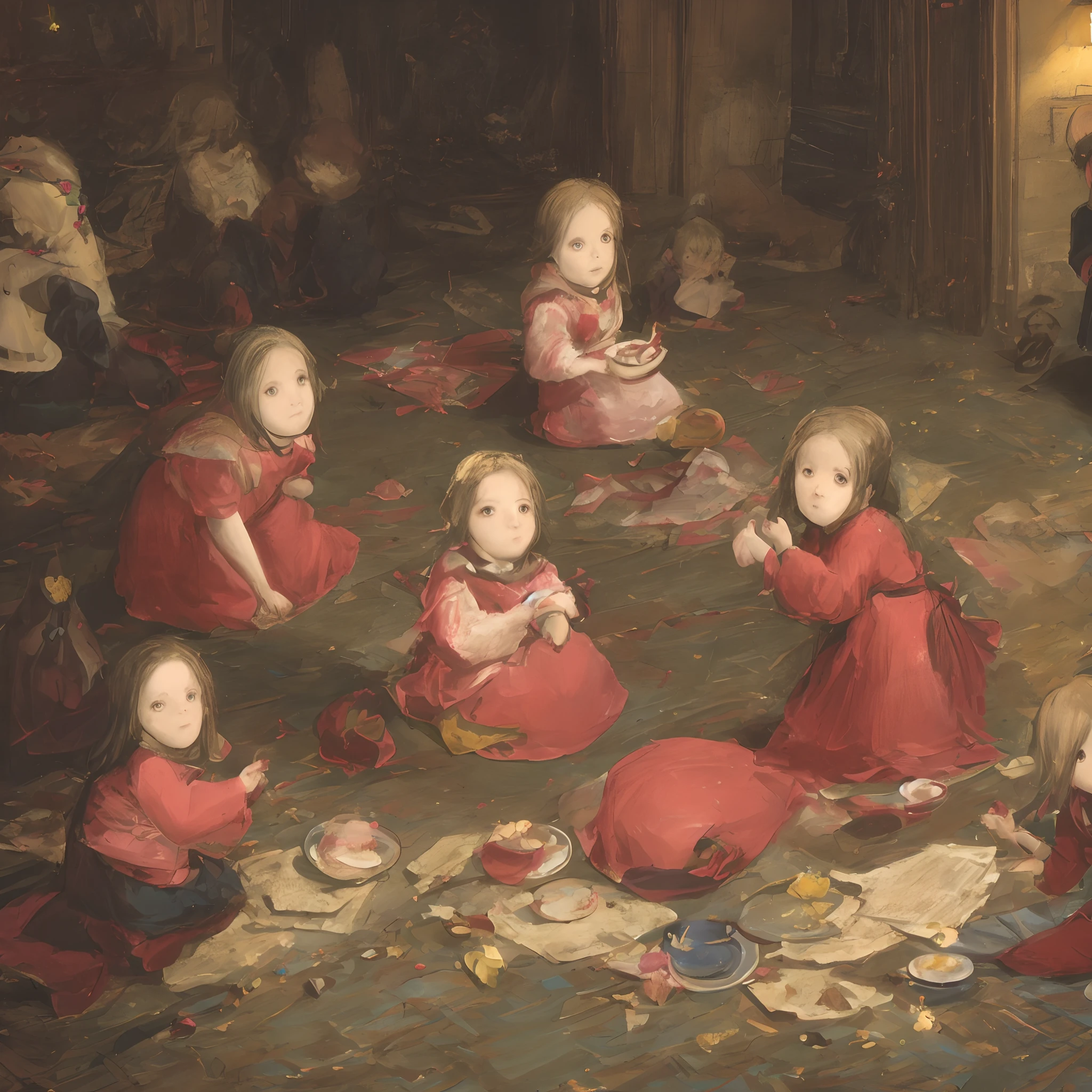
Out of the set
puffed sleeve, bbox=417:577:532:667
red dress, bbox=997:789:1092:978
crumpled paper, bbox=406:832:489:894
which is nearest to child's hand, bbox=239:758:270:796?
crumpled paper, bbox=406:832:489:894

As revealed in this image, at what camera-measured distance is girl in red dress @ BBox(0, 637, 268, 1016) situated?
472 cm

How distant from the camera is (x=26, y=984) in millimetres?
4707

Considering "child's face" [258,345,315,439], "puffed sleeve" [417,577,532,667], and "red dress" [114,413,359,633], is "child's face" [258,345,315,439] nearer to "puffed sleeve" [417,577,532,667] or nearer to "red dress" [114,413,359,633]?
"red dress" [114,413,359,633]

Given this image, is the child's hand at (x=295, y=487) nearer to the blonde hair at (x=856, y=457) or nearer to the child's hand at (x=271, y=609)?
the child's hand at (x=271, y=609)

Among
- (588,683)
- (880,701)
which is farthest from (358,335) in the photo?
(880,701)

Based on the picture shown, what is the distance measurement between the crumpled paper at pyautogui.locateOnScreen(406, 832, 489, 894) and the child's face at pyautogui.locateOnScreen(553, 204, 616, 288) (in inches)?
81.4

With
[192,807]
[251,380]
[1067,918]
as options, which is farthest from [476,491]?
[1067,918]

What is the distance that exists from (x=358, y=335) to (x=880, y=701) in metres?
2.30

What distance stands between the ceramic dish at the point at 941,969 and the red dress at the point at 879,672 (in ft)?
1.99

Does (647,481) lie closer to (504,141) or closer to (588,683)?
(588,683)

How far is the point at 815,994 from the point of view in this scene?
4539 mm

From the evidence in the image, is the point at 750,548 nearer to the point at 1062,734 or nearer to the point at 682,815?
the point at 682,815

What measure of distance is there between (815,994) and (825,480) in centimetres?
160

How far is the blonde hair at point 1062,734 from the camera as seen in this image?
4734mm
